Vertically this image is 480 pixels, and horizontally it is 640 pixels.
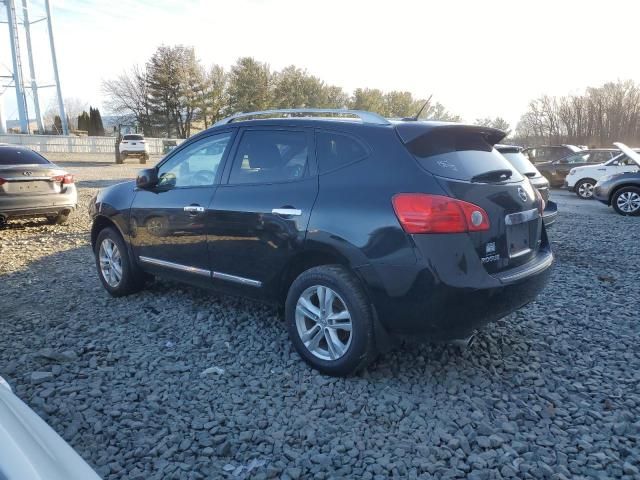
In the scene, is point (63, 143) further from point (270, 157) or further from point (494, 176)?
point (494, 176)

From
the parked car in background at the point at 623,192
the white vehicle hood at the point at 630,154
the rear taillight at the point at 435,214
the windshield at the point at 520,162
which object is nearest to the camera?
the rear taillight at the point at 435,214

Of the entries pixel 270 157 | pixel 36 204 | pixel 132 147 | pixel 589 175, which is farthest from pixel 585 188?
pixel 132 147

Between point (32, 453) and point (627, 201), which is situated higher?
point (32, 453)

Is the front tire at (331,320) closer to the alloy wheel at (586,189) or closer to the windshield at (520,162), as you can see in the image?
the windshield at (520,162)

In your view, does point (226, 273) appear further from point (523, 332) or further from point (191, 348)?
point (523, 332)

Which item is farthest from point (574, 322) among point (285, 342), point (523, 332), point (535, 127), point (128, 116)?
point (128, 116)

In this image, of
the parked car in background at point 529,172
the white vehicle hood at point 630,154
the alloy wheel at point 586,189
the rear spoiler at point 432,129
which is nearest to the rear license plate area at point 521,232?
the rear spoiler at point 432,129

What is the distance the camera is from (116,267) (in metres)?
4.97

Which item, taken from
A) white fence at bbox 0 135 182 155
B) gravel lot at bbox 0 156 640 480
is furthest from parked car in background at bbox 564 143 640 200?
white fence at bbox 0 135 182 155

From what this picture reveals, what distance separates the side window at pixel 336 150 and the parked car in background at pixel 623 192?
10.8 metres

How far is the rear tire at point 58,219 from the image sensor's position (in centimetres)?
911

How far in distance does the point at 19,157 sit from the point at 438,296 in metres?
8.56

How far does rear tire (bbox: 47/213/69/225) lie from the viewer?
9.11 metres

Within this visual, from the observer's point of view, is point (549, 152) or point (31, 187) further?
point (549, 152)
